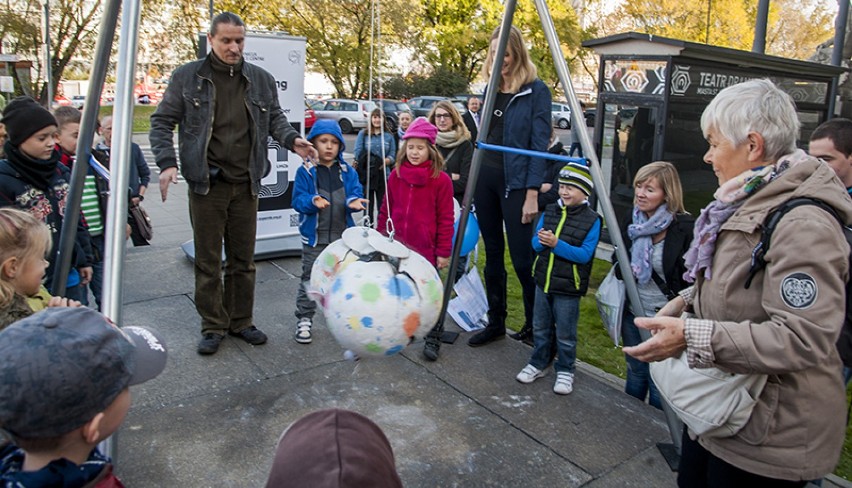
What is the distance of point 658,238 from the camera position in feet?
11.2

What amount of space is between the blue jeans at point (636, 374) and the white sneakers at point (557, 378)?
1.09 ft

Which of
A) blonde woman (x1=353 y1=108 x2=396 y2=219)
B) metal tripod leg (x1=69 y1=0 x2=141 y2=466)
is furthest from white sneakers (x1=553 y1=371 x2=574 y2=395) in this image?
blonde woman (x1=353 y1=108 x2=396 y2=219)

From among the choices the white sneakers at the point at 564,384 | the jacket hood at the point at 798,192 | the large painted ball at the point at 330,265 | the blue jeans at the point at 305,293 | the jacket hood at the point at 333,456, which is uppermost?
the jacket hood at the point at 798,192

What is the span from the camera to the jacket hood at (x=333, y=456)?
3.54ft

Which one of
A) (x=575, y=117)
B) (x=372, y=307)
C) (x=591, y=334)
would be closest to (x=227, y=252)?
(x=575, y=117)

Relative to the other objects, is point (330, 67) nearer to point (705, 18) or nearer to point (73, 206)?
point (705, 18)

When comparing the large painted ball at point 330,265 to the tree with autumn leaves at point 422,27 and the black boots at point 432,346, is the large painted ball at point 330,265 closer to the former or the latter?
the black boots at point 432,346

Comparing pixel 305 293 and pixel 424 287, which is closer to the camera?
pixel 424 287

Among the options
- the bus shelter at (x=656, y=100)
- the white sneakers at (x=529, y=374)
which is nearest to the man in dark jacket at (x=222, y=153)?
the white sneakers at (x=529, y=374)

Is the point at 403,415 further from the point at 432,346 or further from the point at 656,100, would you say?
the point at 656,100

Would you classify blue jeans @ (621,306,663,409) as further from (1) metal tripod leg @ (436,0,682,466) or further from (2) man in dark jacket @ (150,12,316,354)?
(2) man in dark jacket @ (150,12,316,354)

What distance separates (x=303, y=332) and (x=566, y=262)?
1780 millimetres

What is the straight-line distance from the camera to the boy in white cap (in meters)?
1.16

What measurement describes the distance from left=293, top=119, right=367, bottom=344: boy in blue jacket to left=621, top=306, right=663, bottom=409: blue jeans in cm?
184
